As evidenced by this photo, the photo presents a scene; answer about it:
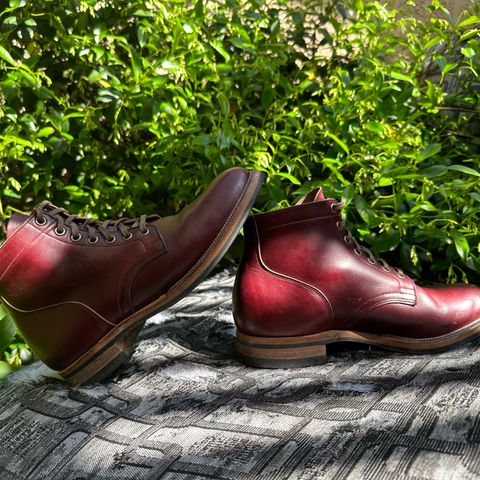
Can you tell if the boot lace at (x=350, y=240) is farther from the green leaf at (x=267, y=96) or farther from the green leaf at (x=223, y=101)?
the green leaf at (x=267, y=96)

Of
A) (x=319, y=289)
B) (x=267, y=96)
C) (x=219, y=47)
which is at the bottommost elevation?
(x=319, y=289)

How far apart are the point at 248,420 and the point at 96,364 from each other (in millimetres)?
338

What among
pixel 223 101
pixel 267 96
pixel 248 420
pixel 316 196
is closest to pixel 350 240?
pixel 316 196

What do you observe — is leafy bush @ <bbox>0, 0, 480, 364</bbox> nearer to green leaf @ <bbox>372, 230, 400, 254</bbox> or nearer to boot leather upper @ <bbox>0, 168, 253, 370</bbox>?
green leaf @ <bbox>372, 230, 400, 254</bbox>

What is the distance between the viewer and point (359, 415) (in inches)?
31.8

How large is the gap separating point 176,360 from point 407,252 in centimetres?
78

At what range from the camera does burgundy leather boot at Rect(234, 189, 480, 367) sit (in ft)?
3.49

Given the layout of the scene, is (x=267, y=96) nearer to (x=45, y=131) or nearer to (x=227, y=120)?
(x=227, y=120)

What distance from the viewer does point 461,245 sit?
4.64 feet

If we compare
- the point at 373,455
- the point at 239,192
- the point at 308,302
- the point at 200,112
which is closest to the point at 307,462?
the point at 373,455

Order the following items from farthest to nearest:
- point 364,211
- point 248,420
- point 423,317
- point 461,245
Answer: point 364,211, point 461,245, point 423,317, point 248,420

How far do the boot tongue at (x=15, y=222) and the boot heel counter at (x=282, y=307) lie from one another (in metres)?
0.44

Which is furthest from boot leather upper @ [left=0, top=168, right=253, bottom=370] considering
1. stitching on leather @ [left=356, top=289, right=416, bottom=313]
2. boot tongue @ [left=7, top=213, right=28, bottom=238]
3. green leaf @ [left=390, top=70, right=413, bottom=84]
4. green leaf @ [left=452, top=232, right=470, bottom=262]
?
green leaf @ [left=390, top=70, right=413, bottom=84]

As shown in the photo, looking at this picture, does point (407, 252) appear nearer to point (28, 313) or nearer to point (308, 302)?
point (308, 302)
